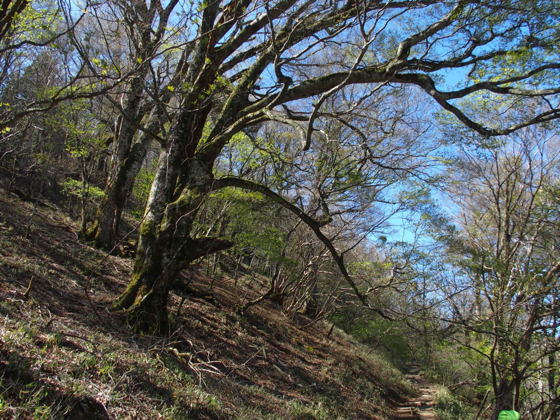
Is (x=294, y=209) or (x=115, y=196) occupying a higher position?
(x=294, y=209)

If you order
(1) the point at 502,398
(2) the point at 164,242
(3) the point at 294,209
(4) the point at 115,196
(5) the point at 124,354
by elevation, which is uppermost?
(3) the point at 294,209

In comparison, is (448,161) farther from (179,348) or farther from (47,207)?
(47,207)

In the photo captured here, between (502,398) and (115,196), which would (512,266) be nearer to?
(502,398)

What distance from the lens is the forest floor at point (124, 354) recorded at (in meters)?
2.62

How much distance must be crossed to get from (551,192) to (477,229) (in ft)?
11.1

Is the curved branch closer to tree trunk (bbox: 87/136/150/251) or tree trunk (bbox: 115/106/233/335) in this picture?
tree trunk (bbox: 115/106/233/335)

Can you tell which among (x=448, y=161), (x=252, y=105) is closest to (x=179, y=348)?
(x=252, y=105)

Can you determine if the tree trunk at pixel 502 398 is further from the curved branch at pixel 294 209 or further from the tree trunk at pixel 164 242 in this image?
the tree trunk at pixel 164 242

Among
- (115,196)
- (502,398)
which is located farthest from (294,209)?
(502,398)

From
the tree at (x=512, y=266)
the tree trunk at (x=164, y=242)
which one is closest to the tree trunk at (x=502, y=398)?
the tree at (x=512, y=266)

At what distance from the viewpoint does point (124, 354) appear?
363cm

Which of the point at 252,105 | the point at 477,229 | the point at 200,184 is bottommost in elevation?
the point at 200,184

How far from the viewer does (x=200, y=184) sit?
5.08m

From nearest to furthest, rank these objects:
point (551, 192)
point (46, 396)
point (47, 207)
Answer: point (46, 396)
point (551, 192)
point (47, 207)
